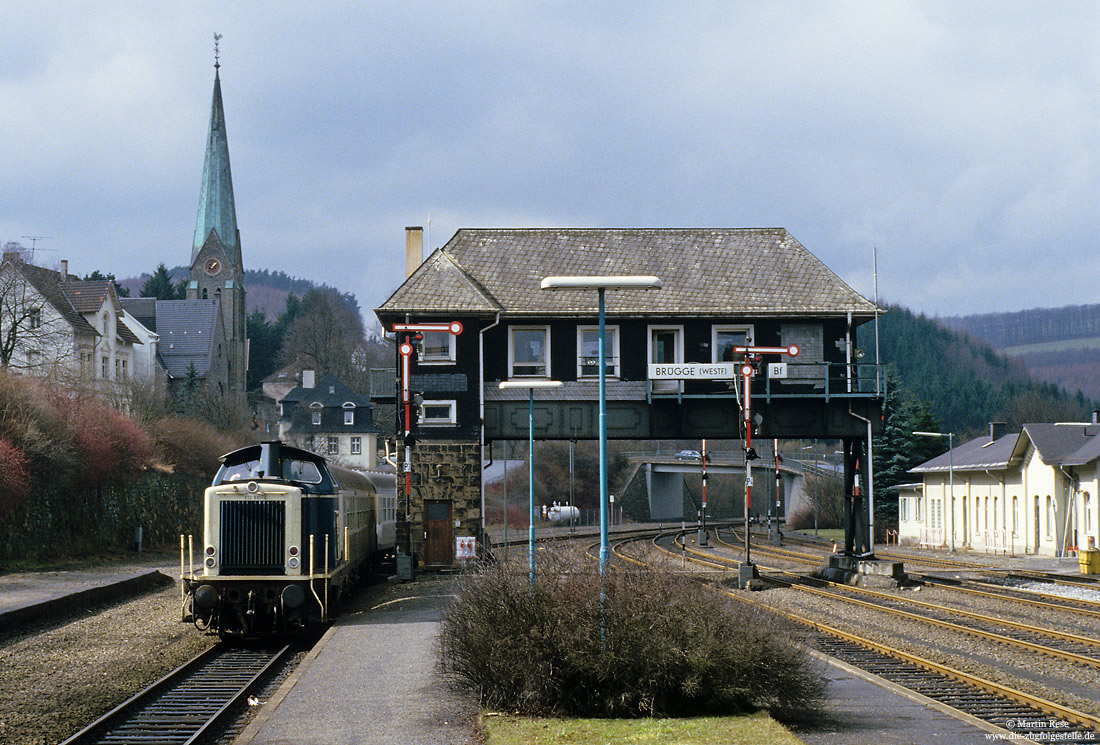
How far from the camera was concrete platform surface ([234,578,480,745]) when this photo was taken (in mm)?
11523

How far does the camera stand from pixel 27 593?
2655 cm

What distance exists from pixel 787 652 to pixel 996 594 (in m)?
17.3

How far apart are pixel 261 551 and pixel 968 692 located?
1146 centimetres

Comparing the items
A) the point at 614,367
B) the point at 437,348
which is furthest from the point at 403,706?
the point at 437,348

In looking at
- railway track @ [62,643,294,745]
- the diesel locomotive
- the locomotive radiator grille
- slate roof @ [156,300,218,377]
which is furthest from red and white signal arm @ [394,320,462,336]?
slate roof @ [156,300,218,377]

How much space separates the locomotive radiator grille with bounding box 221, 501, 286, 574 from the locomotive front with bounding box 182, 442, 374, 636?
17mm

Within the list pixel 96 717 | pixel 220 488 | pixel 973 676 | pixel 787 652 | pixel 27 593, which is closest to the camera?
pixel 787 652

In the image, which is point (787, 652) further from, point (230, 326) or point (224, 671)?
point (230, 326)

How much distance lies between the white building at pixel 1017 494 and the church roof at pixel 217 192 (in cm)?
7078

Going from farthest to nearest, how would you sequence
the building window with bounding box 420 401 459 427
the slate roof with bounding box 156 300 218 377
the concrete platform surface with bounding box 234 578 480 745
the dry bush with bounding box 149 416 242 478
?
the slate roof with bounding box 156 300 218 377 → the dry bush with bounding box 149 416 242 478 → the building window with bounding box 420 401 459 427 → the concrete platform surface with bounding box 234 578 480 745

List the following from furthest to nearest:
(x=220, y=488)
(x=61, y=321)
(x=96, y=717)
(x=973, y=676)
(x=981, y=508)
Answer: (x=61, y=321) < (x=981, y=508) < (x=220, y=488) < (x=973, y=676) < (x=96, y=717)

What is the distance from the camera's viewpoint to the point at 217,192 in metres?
108

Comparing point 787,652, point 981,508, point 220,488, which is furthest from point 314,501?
point 981,508

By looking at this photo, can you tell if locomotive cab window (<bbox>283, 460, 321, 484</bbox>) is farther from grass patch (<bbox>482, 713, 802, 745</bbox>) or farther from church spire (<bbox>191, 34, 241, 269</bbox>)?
church spire (<bbox>191, 34, 241, 269</bbox>)
